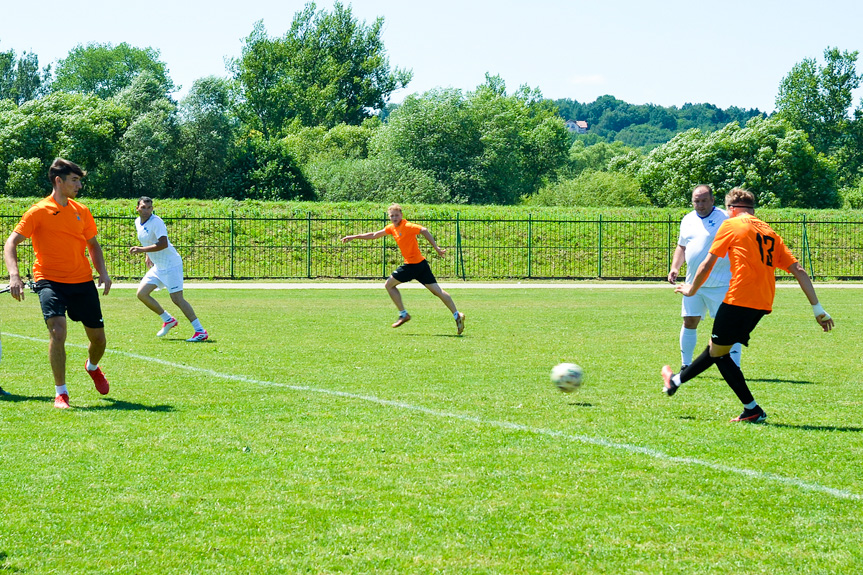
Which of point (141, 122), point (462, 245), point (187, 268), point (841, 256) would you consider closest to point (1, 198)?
point (141, 122)

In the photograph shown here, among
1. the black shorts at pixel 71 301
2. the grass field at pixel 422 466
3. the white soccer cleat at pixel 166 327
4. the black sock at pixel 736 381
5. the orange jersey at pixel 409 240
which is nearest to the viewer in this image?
the grass field at pixel 422 466

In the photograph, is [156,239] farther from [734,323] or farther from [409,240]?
[734,323]

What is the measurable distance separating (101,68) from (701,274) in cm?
8736

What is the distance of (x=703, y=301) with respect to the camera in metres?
9.39

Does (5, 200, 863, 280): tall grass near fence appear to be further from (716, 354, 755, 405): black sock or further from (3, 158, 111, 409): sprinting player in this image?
(716, 354, 755, 405): black sock

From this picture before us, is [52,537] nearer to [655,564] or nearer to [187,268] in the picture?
[655,564]

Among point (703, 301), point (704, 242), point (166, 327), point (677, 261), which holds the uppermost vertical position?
point (704, 242)

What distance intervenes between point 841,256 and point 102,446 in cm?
3466

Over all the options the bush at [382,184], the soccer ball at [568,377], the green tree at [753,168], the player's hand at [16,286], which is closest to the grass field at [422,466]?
the soccer ball at [568,377]

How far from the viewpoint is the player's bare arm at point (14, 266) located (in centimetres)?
729

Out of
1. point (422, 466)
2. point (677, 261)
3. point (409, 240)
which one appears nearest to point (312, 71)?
point (409, 240)

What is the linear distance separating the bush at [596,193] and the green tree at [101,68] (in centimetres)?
4611

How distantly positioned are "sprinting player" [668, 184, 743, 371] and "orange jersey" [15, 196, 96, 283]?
551 centimetres

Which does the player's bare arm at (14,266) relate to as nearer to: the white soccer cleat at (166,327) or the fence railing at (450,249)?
the white soccer cleat at (166,327)
